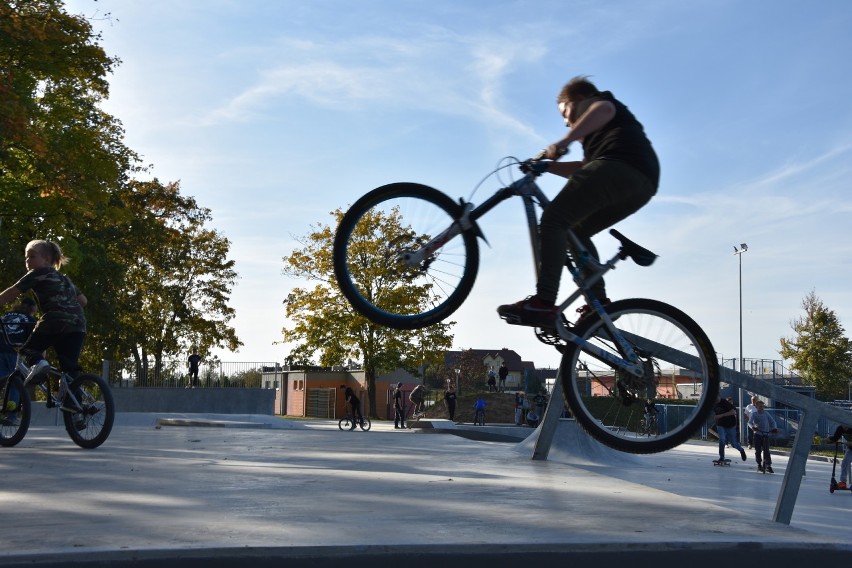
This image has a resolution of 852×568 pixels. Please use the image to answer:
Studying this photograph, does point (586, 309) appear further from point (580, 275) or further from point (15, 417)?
point (15, 417)

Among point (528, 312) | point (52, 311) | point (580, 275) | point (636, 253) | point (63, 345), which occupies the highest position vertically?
point (636, 253)

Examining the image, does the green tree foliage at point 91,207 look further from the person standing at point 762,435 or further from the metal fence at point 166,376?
the person standing at point 762,435

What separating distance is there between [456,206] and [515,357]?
407 ft

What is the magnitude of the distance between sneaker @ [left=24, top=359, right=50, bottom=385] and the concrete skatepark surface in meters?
0.67

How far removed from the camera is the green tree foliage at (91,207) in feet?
72.2

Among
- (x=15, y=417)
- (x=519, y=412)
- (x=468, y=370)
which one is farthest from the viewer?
(x=468, y=370)

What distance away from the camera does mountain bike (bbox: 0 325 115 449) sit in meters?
7.60

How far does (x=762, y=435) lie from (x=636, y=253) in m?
18.2

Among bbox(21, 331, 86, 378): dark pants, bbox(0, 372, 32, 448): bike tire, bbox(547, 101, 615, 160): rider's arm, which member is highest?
bbox(547, 101, 615, 160): rider's arm

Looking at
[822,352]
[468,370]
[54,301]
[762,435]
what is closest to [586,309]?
[54,301]

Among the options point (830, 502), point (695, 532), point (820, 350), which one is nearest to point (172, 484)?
point (695, 532)

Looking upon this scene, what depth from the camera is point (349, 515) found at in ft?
14.5

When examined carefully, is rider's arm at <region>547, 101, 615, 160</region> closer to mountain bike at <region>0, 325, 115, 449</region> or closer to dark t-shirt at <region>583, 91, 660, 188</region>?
dark t-shirt at <region>583, 91, 660, 188</region>

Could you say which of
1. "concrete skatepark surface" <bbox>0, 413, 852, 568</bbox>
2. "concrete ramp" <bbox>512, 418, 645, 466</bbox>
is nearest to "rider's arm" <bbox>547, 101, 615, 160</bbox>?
"concrete skatepark surface" <bbox>0, 413, 852, 568</bbox>
